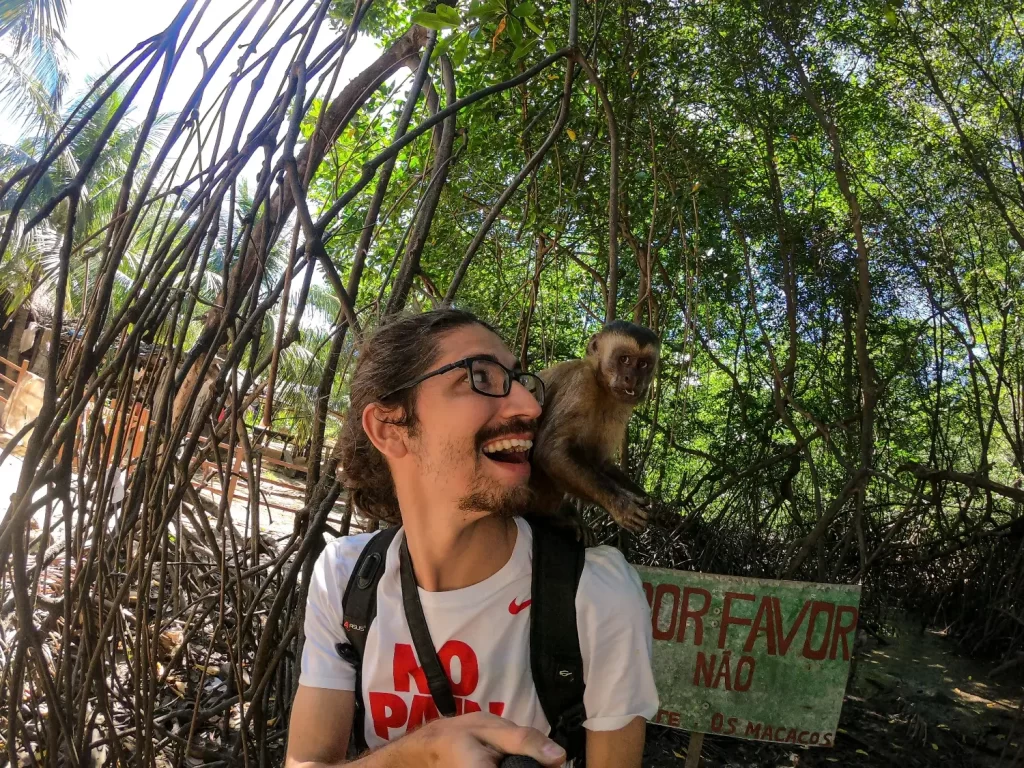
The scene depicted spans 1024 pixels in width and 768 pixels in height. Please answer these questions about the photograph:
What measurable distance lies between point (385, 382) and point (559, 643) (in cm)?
87

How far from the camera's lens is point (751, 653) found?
2.72 metres

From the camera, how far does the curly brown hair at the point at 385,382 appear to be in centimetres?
203

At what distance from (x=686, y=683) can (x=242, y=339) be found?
6.91 ft

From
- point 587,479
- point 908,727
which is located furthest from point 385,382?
point 908,727

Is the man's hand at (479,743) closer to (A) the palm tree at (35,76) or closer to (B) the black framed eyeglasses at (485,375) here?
(B) the black framed eyeglasses at (485,375)

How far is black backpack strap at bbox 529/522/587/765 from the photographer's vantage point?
5.60 ft

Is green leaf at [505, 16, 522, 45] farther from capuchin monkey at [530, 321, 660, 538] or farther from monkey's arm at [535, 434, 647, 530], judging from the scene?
monkey's arm at [535, 434, 647, 530]

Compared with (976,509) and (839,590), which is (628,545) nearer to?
(839,590)

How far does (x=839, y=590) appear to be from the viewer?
2.66 m

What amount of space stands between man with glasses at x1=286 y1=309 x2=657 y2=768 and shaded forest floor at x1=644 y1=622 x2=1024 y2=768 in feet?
11.1

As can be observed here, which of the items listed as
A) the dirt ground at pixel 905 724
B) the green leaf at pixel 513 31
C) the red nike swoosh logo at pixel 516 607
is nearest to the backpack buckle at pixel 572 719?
the red nike swoosh logo at pixel 516 607

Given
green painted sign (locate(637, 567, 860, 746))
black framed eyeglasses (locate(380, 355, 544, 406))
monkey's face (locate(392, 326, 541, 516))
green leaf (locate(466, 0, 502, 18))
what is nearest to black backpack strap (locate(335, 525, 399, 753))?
monkey's face (locate(392, 326, 541, 516))

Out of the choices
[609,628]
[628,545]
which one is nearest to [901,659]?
[628,545]

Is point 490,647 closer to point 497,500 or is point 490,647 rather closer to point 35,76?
point 497,500
